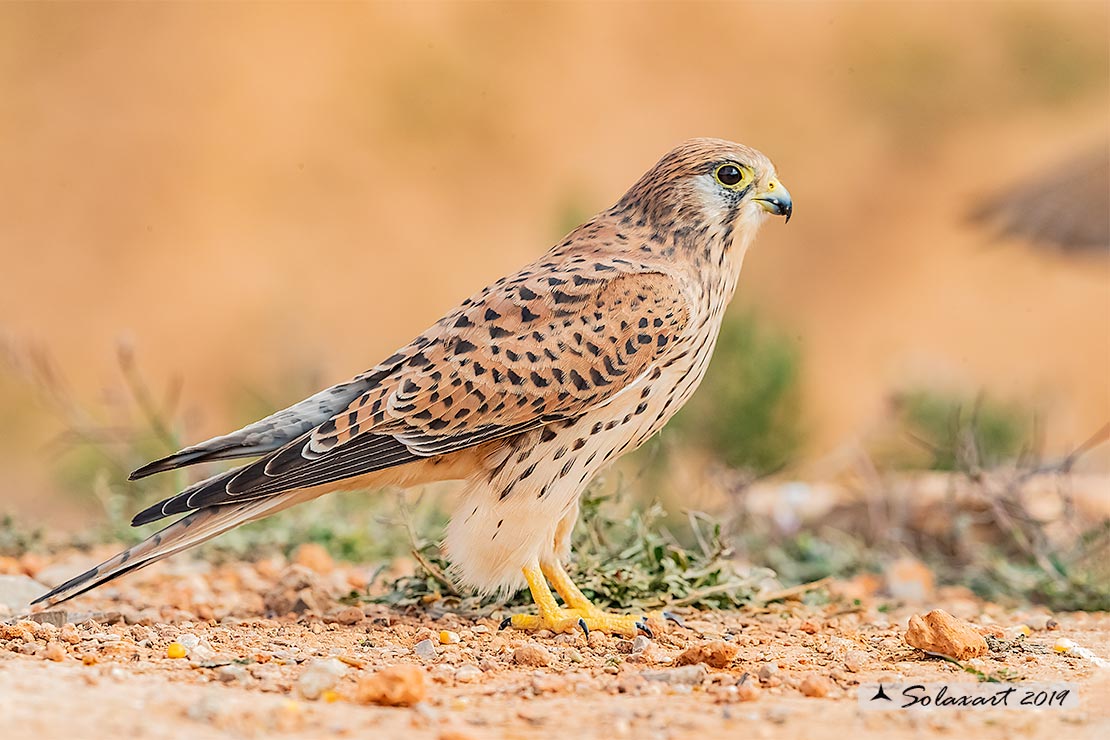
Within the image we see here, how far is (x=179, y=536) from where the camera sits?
165 inches

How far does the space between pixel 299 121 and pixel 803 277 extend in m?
9.40

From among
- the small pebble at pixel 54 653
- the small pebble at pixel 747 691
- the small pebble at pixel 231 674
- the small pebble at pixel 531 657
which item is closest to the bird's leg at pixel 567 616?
the small pebble at pixel 531 657

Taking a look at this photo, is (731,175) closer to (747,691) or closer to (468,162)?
(747,691)

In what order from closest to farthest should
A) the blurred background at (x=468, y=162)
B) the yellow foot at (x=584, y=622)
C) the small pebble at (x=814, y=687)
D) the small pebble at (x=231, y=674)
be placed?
the small pebble at (x=814, y=687) < the small pebble at (x=231, y=674) < the yellow foot at (x=584, y=622) < the blurred background at (x=468, y=162)

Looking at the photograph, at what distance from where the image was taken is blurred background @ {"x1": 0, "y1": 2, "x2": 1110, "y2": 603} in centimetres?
1934

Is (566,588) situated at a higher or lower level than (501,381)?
lower

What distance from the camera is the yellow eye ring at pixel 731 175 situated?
A: 4.83 m

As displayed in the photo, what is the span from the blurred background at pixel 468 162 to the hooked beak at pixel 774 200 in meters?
11.6

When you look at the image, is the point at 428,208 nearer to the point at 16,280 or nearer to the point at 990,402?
the point at 16,280

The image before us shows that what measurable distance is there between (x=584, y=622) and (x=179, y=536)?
54.8 inches

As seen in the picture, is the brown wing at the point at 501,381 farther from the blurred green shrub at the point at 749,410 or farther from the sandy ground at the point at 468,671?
the blurred green shrub at the point at 749,410

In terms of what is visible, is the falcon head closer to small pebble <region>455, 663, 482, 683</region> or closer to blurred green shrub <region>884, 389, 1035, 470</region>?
small pebble <region>455, 663, 482, 683</region>

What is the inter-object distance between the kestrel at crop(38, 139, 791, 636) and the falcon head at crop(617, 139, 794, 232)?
210 mm

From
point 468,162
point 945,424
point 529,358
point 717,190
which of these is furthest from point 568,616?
point 468,162
